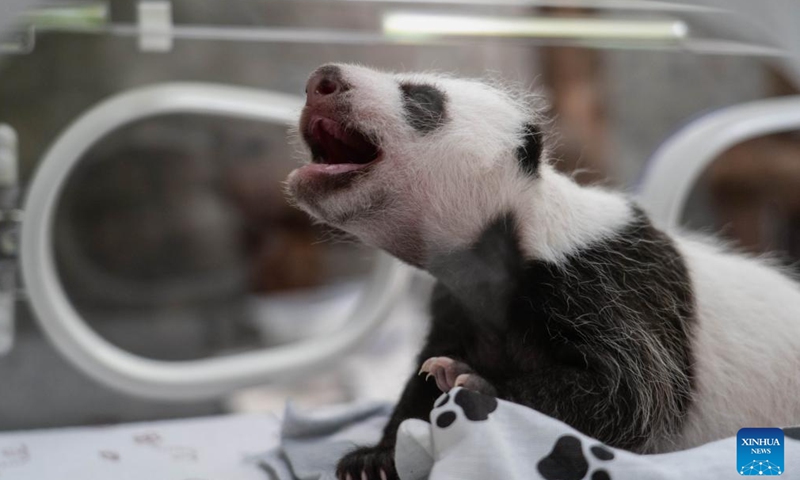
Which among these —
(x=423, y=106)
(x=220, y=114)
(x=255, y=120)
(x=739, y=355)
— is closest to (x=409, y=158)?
(x=423, y=106)

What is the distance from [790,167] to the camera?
2002 mm

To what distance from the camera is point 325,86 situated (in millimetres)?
851

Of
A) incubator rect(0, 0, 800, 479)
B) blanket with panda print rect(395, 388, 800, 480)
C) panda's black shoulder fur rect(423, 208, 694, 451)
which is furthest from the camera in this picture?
incubator rect(0, 0, 800, 479)

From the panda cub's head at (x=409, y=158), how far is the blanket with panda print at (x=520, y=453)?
0.73ft

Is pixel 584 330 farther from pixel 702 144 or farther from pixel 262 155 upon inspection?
pixel 262 155

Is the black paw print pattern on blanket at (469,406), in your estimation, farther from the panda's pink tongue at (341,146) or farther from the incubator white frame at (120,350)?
the incubator white frame at (120,350)

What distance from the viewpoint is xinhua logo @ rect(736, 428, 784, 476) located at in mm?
807

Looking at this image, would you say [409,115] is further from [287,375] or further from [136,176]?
[136,176]

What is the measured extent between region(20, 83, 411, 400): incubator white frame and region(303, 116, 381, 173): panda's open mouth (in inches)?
19.6

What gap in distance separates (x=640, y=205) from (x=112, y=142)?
6.02 feet

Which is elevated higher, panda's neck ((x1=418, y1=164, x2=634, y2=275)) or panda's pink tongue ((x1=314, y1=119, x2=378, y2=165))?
panda's pink tongue ((x1=314, y1=119, x2=378, y2=165))

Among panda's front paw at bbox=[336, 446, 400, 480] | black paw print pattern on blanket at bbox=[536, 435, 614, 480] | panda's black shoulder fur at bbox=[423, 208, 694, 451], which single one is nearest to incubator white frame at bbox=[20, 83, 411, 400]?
panda's black shoulder fur at bbox=[423, 208, 694, 451]

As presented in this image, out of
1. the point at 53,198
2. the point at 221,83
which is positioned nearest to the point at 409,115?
the point at 53,198

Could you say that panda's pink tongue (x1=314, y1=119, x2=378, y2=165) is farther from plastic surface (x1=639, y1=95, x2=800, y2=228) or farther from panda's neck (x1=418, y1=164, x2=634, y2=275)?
plastic surface (x1=639, y1=95, x2=800, y2=228)
